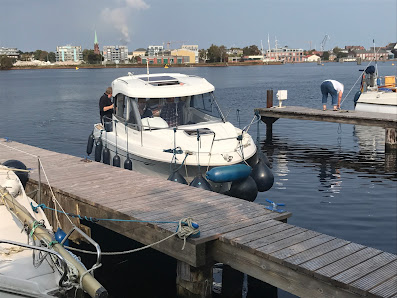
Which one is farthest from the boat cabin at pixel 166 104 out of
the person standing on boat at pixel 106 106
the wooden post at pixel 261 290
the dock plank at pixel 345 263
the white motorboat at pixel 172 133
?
the dock plank at pixel 345 263

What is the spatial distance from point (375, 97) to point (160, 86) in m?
15.2

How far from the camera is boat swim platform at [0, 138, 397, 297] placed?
6.69 meters

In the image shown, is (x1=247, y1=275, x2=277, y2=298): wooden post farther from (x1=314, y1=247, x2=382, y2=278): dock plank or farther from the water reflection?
the water reflection

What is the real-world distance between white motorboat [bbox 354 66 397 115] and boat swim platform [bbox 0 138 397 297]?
17.8m

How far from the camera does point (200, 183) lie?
12242 mm

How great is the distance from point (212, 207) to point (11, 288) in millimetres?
4366

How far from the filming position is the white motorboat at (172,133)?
1326cm

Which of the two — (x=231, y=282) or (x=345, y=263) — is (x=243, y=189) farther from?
(x=345, y=263)

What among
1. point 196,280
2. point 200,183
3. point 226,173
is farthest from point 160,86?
point 196,280

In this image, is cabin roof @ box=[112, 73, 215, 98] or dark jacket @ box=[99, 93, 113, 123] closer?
cabin roof @ box=[112, 73, 215, 98]

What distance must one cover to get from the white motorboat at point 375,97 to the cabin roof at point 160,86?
1319 centimetres

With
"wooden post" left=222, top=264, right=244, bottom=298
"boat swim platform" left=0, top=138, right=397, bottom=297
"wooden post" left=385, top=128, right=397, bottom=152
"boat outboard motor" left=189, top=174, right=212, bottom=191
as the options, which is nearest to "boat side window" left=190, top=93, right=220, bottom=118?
"boat outboard motor" left=189, top=174, right=212, bottom=191

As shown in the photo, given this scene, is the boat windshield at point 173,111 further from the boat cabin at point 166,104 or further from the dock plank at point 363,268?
the dock plank at point 363,268

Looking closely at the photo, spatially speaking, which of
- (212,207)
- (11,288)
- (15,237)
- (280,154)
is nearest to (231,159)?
(212,207)
